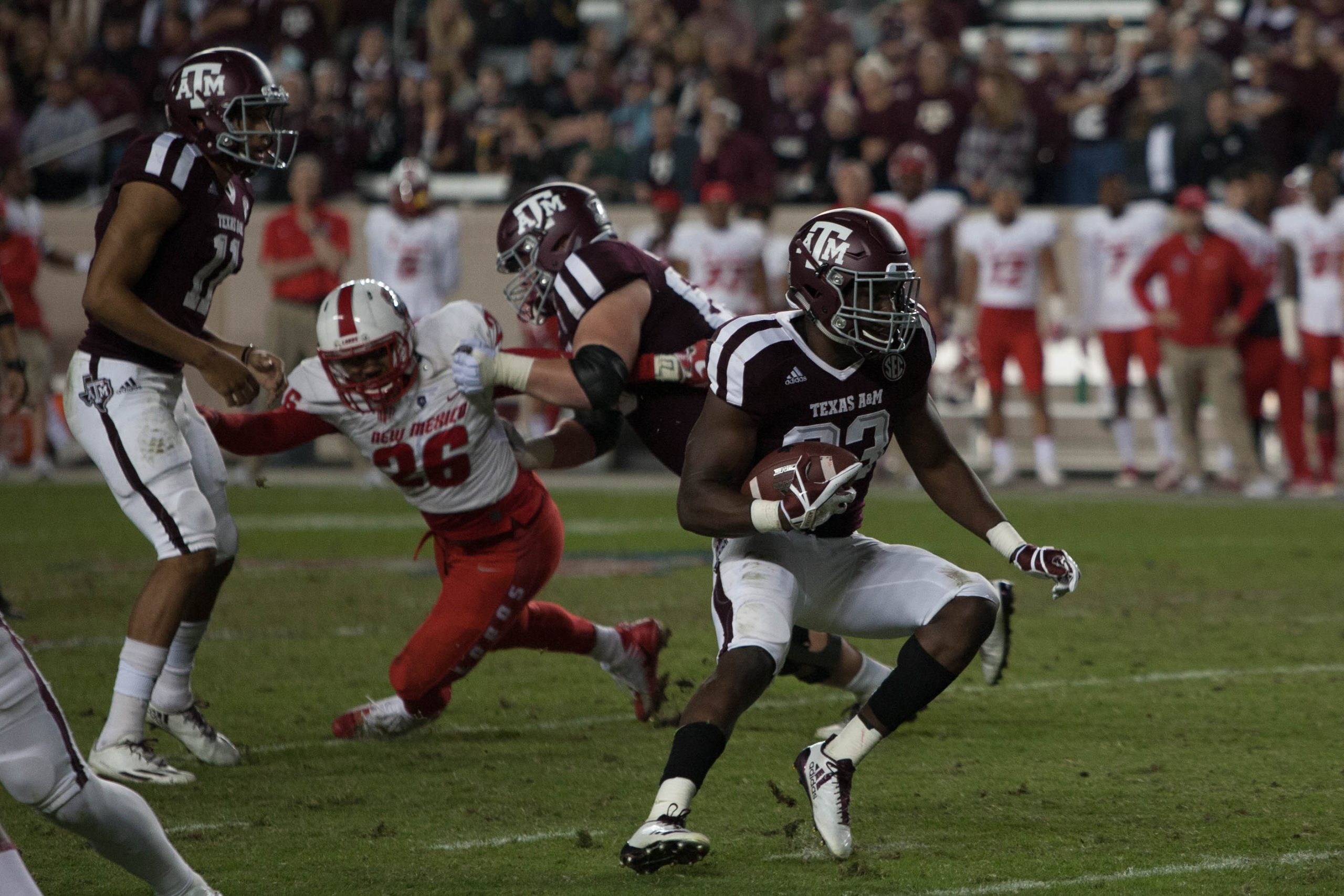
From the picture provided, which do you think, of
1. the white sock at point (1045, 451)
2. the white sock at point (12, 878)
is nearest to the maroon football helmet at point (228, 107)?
the white sock at point (12, 878)

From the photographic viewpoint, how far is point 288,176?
15422 millimetres

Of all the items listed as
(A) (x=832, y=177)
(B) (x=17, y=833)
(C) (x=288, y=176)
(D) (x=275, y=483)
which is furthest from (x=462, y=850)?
(C) (x=288, y=176)

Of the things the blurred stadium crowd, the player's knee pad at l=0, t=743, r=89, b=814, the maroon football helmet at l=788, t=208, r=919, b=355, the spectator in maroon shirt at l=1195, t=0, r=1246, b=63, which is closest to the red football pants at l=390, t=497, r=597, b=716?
the maroon football helmet at l=788, t=208, r=919, b=355

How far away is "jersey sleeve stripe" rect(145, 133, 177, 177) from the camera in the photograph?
461cm

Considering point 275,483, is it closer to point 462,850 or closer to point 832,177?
point 832,177

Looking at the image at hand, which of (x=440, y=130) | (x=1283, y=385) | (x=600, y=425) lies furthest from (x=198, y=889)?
(x=440, y=130)

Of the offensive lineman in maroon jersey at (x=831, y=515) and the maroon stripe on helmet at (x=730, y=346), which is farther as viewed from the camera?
the maroon stripe on helmet at (x=730, y=346)

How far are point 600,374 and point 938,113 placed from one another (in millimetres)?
9473

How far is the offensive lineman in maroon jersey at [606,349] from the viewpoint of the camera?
4.61 m

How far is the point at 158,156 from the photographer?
15.2 feet

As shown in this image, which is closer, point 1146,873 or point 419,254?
point 1146,873

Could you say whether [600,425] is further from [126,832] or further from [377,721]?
[126,832]

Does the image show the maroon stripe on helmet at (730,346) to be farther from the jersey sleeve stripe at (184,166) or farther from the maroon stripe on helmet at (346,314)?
the jersey sleeve stripe at (184,166)

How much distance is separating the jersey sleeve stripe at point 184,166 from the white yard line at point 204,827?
167 centimetres
